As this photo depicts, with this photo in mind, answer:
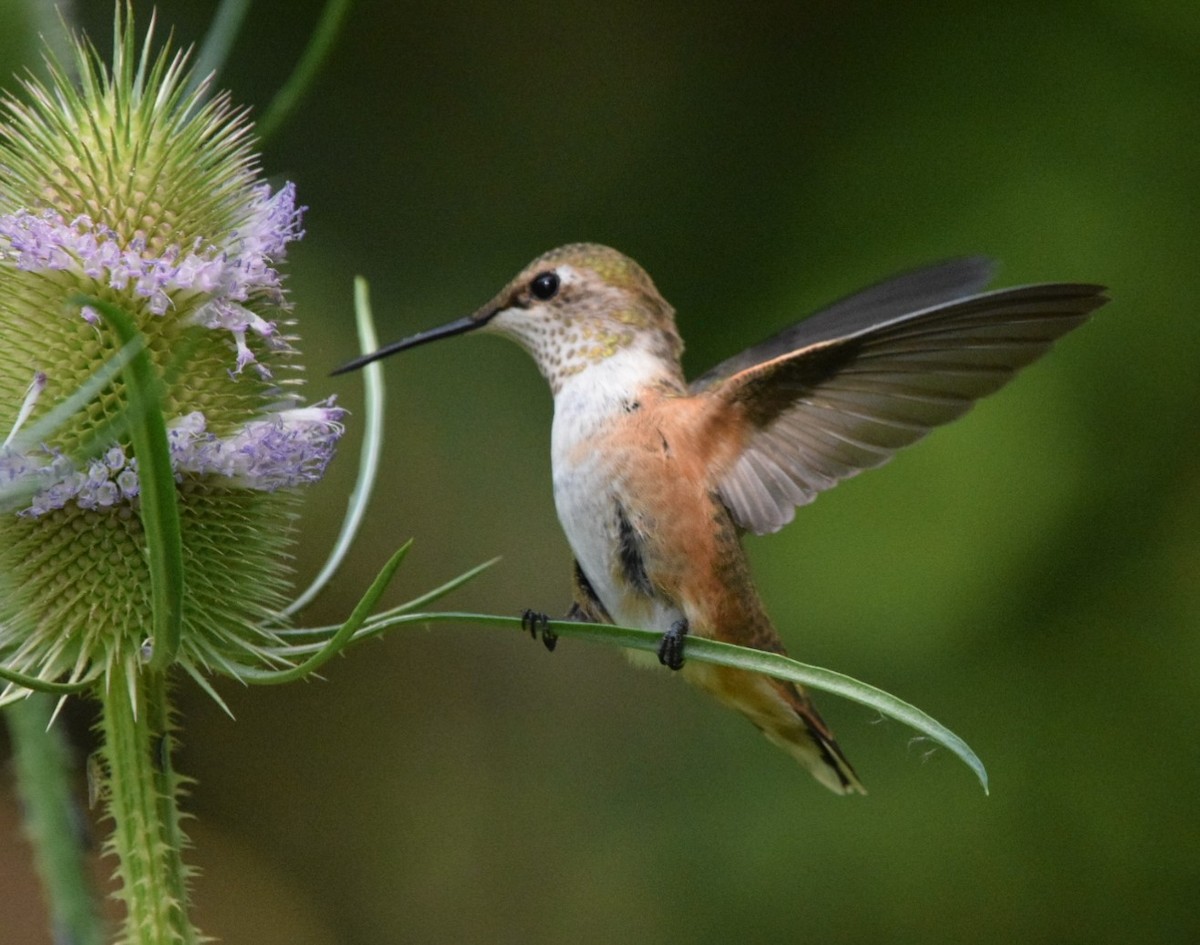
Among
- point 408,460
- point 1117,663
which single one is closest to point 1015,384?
point 1117,663

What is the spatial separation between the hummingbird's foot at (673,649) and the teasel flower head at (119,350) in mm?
501

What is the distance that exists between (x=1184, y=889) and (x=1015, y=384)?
4.20ft

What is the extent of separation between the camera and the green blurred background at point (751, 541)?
3283 mm

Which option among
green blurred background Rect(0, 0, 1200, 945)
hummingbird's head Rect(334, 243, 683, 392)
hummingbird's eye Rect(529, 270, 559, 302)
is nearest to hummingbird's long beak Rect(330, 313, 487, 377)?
hummingbird's head Rect(334, 243, 683, 392)

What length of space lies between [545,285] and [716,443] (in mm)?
440

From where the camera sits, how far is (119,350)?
5.10 ft

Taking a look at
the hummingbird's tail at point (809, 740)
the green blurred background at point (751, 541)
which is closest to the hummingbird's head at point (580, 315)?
the hummingbird's tail at point (809, 740)

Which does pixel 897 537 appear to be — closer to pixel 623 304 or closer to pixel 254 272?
pixel 623 304

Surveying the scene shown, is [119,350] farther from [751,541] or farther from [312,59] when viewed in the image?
[751,541]

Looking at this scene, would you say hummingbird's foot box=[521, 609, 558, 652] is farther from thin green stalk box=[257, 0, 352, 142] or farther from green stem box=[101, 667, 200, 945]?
thin green stalk box=[257, 0, 352, 142]

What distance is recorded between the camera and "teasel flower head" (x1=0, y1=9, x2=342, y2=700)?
159cm

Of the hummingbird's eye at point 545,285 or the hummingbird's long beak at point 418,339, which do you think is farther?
the hummingbird's eye at point 545,285

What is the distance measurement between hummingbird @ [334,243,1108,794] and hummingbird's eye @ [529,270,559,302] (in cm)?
5

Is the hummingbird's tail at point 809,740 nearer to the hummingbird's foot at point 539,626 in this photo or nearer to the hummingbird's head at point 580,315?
the hummingbird's foot at point 539,626
